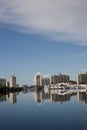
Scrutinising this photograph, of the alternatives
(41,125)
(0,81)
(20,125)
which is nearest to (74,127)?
(41,125)

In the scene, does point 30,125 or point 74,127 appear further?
point 30,125

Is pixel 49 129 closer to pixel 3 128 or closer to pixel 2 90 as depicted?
pixel 3 128

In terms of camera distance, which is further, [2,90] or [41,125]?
[2,90]

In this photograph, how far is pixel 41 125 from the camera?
25516 millimetres

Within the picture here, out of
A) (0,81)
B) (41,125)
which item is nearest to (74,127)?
(41,125)

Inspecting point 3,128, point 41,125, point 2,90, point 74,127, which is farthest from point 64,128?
point 2,90

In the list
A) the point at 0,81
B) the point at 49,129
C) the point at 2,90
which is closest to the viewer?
the point at 49,129

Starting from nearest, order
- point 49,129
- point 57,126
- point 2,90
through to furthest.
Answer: point 49,129 < point 57,126 < point 2,90

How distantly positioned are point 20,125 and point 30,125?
80 centimetres

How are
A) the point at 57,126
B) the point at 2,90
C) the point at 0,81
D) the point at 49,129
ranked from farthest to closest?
the point at 0,81 → the point at 2,90 → the point at 57,126 → the point at 49,129

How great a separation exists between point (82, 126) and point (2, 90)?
103269 mm

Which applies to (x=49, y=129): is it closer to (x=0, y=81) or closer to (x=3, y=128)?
(x=3, y=128)

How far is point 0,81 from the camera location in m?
188

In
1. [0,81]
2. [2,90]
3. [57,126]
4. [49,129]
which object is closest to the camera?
[49,129]
